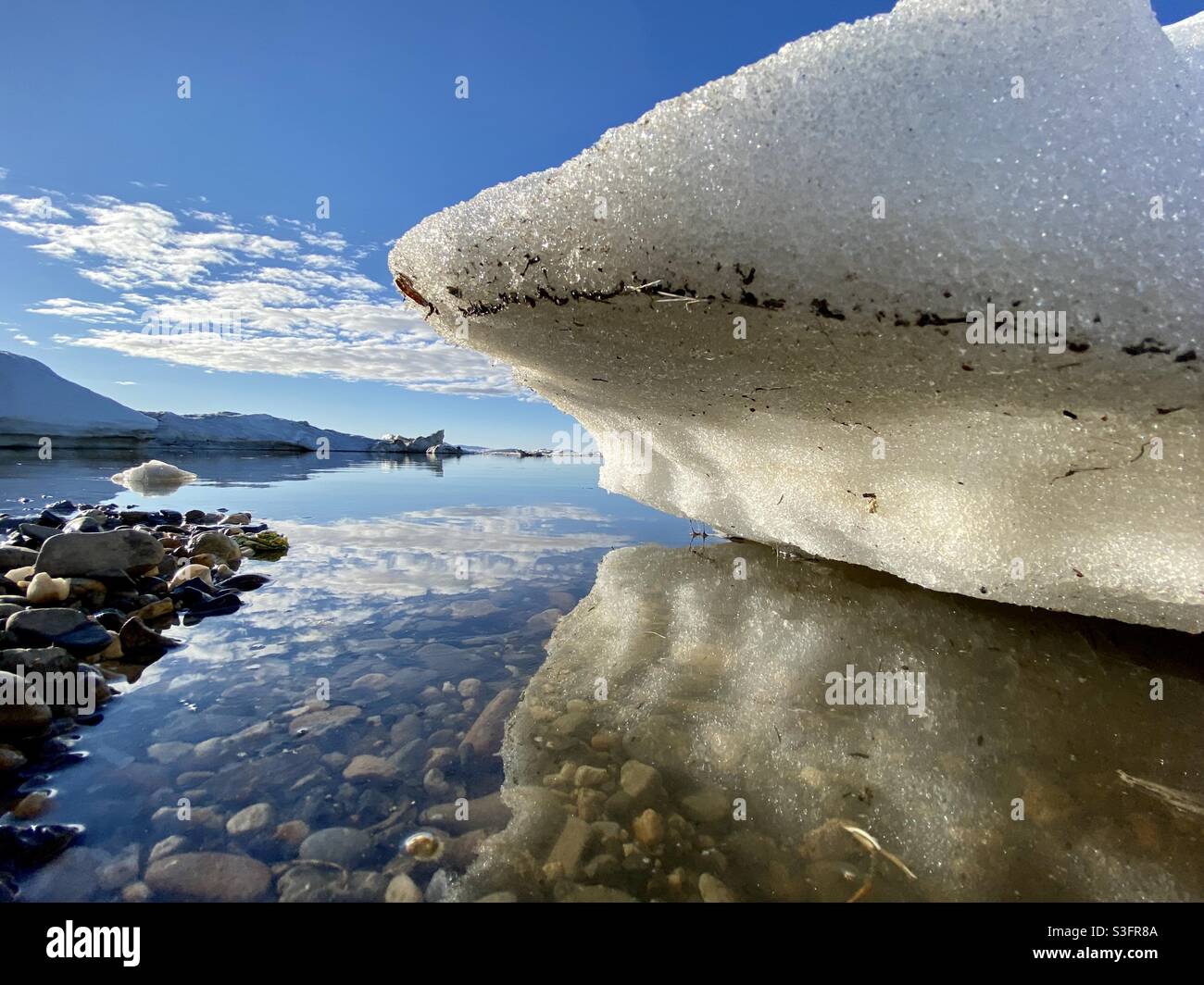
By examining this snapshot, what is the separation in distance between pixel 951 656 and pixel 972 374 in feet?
4.10

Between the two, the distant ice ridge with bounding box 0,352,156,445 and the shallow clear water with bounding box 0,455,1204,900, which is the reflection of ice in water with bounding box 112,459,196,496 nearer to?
the shallow clear water with bounding box 0,455,1204,900

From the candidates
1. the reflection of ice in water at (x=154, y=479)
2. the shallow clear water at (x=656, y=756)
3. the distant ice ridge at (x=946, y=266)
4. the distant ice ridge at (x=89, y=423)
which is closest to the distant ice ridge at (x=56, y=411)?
the distant ice ridge at (x=89, y=423)

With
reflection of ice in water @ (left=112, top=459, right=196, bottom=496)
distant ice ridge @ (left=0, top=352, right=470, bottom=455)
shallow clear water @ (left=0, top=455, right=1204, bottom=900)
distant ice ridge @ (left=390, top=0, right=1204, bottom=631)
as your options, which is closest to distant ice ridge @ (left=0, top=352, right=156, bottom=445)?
distant ice ridge @ (left=0, top=352, right=470, bottom=455)

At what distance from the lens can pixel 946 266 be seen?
1481 mm

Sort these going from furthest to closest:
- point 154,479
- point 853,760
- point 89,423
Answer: point 89,423 < point 154,479 < point 853,760

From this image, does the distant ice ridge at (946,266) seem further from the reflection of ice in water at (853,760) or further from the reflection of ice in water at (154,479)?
the reflection of ice in water at (154,479)

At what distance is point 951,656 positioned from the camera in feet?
7.32

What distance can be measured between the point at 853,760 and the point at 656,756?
61 centimetres

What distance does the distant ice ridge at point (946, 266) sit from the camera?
1383 millimetres

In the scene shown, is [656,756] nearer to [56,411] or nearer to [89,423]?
[89,423]

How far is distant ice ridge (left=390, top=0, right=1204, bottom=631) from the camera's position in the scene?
1383 millimetres

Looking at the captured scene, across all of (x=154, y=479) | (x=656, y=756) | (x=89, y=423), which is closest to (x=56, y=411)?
(x=89, y=423)
